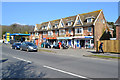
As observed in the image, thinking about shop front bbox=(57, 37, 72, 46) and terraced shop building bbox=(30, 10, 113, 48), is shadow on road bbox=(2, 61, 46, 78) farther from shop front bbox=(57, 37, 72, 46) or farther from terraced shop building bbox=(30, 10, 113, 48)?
shop front bbox=(57, 37, 72, 46)

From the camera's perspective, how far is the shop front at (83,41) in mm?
31484

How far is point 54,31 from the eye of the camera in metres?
43.0

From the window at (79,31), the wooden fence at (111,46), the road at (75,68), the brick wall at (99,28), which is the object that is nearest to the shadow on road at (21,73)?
the road at (75,68)

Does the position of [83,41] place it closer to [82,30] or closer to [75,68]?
[82,30]

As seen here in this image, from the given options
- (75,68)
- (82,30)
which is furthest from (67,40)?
(75,68)

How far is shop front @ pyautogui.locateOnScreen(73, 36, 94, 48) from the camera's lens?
31484 mm

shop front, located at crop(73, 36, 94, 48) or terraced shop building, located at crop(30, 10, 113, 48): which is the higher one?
terraced shop building, located at crop(30, 10, 113, 48)

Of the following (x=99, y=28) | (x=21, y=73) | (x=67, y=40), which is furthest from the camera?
(x=67, y=40)

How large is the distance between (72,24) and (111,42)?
18672 millimetres

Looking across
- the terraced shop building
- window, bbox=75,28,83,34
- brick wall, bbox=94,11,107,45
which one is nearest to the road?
brick wall, bbox=94,11,107,45

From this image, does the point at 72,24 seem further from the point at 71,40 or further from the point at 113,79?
the point at 113,79

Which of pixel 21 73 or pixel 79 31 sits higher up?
pixel 79 31

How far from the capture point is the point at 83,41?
33469mm

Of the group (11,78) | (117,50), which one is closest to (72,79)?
(11,78)
